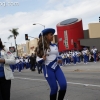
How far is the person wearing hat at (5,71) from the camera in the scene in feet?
14.4

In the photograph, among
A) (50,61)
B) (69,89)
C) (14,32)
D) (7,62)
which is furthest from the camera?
(14,32)

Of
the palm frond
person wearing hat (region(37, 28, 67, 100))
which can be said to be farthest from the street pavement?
the palm frond

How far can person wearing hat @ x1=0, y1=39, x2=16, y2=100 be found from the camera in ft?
14.4

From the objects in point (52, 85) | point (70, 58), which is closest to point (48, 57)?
point (52, 85)

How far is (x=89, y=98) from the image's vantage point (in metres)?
6.89

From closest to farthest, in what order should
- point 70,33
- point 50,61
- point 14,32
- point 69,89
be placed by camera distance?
1. point 50,61
2. point 69,89
3. point 70,33
4. point 14,32

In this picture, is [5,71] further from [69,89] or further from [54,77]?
[69,89]

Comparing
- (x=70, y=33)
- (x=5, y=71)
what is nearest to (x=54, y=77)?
(x=5, y=71)

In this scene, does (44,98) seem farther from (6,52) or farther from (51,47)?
(6,52)

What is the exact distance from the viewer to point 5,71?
14.4 ft

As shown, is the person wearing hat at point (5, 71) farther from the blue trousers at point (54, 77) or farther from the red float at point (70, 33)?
the red float at point (70, 33)

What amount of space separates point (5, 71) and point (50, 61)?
1076mm

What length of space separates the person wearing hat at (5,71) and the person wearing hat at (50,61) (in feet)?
2.40

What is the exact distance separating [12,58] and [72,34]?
40385mm
